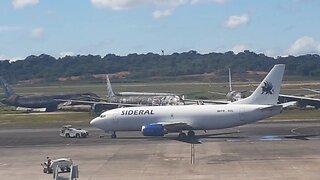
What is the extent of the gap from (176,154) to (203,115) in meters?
15.3

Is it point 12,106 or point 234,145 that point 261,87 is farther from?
point 12,106

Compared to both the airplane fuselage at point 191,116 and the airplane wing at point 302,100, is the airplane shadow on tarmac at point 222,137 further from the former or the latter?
the airplane wing at point 302,100

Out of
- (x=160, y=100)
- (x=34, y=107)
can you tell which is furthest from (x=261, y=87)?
(x=34, y=107)

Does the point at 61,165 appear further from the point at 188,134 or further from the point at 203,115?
the point at 188,134

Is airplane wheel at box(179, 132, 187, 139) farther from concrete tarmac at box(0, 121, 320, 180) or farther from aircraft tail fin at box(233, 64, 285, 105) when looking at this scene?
aircraft tail fin at box(233, 64, 285, 105)

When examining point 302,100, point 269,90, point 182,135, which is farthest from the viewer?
point 302,100

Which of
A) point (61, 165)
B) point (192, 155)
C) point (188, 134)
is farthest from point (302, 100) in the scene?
point (61, 165)

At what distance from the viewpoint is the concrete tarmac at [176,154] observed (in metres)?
48.7

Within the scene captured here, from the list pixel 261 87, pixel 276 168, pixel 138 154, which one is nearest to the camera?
pixel 276 168

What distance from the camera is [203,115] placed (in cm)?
7488

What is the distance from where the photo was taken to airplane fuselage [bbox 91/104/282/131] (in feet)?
240

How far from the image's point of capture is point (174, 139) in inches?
2938

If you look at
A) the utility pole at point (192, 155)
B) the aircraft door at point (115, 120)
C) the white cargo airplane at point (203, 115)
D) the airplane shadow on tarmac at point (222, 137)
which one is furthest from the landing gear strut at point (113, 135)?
the utility pole at point (192, 155)

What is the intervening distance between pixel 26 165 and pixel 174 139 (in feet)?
75.2
